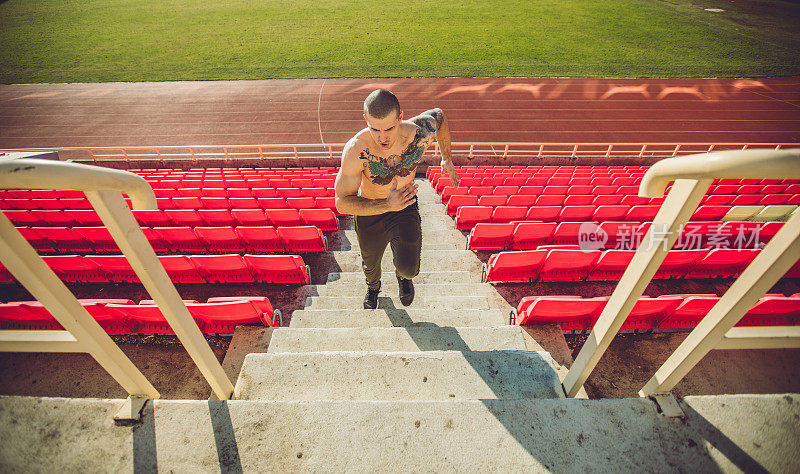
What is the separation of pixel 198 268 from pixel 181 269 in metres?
0.19

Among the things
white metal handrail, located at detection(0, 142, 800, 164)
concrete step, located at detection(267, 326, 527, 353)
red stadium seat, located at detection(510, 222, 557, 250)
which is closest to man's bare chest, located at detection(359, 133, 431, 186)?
concrete step, located at detection(267, 326, 527, 353)

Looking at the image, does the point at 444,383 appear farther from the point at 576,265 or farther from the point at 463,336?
the point at 576,265

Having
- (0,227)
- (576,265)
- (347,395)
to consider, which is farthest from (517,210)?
(0,227)

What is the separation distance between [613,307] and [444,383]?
3.86 feet

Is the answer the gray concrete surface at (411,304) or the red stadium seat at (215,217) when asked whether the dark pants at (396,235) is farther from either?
the red stadium seat at (215,217)

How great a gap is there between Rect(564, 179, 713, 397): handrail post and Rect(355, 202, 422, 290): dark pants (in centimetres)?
182

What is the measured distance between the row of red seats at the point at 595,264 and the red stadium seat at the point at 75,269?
5188 mm

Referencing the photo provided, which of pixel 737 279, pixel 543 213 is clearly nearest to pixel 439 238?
pixel 543 213

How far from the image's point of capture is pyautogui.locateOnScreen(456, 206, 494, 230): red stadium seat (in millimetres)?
6071

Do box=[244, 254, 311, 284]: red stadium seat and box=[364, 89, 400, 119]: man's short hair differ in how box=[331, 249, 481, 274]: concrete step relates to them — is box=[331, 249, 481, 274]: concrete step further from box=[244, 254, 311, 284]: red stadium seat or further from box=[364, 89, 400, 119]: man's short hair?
box=[364, 89, 400, 119]: man's short hair

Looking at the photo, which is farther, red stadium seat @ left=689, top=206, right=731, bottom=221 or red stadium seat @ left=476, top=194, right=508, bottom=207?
red stadium seat @ left=476, top=194, right=508, bottom=207

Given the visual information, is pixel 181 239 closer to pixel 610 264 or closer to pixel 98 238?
pixel 98 238

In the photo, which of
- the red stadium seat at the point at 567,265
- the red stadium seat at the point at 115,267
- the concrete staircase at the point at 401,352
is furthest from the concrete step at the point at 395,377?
the red stadium seat at the point at 115,267

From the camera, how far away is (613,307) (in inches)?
66.4
